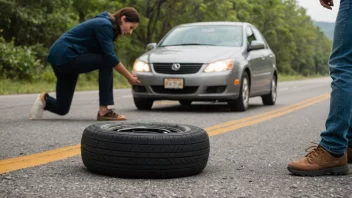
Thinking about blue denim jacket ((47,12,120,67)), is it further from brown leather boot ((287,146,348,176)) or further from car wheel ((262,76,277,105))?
car wheel ((262,76,277,105))

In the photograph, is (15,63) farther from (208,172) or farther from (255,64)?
(208,172)

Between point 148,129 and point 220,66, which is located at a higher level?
point 148,129

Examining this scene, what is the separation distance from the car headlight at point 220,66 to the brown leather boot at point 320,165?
5670 millimetres

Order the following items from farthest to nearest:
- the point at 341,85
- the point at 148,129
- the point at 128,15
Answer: the point at 128,15
the point at 148,129
the point at 341,85

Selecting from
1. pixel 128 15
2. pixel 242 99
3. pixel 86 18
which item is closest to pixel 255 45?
pixel 242 99

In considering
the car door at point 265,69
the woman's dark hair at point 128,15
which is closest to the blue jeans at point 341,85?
the woman's dark hair at point 128,15

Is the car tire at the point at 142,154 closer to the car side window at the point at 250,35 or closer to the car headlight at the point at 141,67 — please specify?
the car headlight at the point at 141,67

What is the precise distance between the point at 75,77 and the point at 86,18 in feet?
83.6

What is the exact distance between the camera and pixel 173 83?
9492 millimetres

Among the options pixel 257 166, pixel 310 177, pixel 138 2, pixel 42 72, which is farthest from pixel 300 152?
pixel 138 2

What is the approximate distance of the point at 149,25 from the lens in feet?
121

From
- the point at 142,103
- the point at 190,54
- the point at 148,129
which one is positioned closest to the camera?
the point at 148,129

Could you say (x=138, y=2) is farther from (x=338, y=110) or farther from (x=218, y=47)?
(x=338, y=110)

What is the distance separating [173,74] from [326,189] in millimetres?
6212
